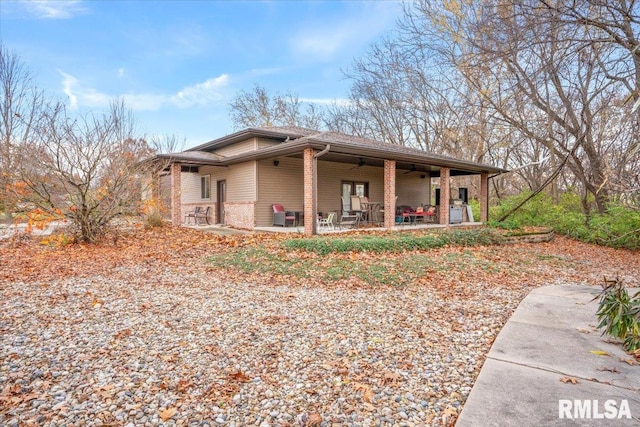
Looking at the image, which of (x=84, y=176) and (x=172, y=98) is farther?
(x=172, y=98)

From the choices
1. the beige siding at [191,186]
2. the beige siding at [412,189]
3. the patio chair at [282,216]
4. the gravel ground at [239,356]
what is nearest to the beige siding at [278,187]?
the patio chair at [282,216]

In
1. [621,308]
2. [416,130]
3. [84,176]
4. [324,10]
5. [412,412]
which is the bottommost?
[412,412]

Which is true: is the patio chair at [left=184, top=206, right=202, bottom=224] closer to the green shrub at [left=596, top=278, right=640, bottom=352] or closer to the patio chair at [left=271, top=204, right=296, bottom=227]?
the patio chair at [left=271, top=204, right=296, bottom=227]

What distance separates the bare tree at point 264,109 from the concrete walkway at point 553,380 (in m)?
24.6

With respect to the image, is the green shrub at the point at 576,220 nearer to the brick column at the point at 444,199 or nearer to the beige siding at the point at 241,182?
the brick column at the point at 444,199

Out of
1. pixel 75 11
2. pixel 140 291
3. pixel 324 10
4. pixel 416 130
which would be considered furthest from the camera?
pixel 416 130

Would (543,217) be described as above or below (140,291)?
above

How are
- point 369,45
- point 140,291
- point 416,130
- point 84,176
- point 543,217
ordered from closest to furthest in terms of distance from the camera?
1. point 140,291
2. point 84,176
3. point 543,217
4. point 369,45
5. point 416,130

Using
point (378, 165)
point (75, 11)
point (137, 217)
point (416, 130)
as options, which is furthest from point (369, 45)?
point (137, 217)

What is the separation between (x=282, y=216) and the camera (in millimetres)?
13398

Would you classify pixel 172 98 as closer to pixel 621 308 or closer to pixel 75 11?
pixel 75 11

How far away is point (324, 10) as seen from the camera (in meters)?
12.9

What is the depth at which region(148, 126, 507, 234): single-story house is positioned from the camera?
11.7 meters

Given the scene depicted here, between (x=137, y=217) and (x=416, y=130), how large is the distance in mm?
19485
